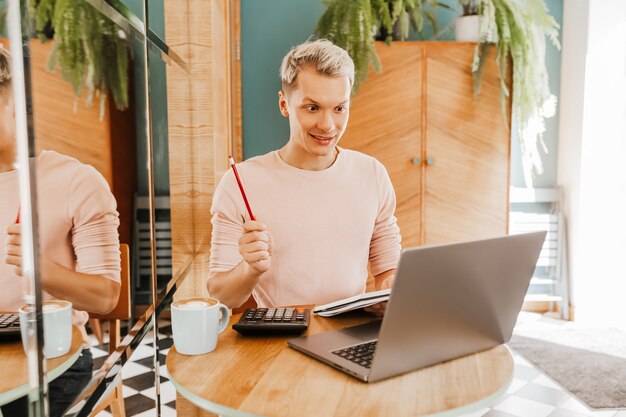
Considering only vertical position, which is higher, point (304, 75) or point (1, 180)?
point (304, 75)

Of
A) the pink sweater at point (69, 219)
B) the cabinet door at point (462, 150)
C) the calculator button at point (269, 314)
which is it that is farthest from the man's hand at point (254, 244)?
the cabinet door at point (462, 150)

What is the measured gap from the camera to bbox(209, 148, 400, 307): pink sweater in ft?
5.28

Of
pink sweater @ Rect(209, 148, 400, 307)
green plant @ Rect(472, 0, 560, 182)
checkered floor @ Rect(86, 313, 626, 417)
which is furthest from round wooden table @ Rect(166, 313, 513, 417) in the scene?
green plant @ Rect(472, 0, 560, 182)

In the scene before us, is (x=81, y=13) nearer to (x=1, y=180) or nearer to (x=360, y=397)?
(x=1, y=180)

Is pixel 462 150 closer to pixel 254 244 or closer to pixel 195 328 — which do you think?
pixel 254 244

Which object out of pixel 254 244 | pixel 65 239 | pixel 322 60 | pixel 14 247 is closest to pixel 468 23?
pixel 322 60

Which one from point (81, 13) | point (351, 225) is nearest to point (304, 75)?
point (351, 225)

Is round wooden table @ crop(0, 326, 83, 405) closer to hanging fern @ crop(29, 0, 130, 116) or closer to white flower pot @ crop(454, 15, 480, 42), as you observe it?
hanging fern @ crop(29, 0, 130, 116)

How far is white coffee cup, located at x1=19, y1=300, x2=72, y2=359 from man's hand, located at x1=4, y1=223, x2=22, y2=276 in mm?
58

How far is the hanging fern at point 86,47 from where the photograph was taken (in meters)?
0.72

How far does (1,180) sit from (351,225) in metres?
1.15

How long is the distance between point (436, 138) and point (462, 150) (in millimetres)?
184

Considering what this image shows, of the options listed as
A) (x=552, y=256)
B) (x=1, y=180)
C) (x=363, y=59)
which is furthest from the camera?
(x=552, y=256)

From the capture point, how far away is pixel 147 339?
136 cm
